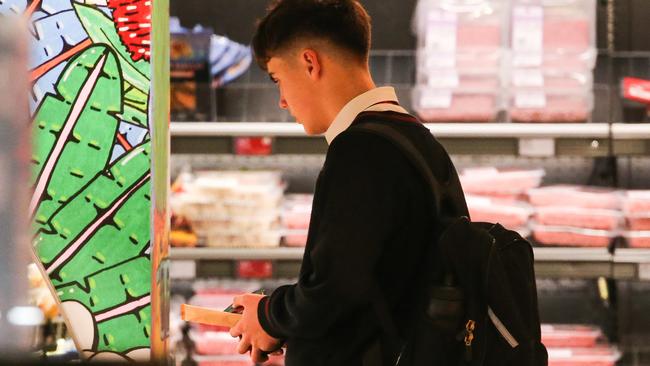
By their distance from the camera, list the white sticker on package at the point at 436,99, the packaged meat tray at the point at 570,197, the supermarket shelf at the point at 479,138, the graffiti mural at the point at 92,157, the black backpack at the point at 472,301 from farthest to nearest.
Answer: the packaged meat tray at the point at 570,197
the white sticker on package at the point at 436,99
the supermarket shelf at the point at 479,138
the black backpack at the point at 472,301
the graffiti mural at the point at 92,157

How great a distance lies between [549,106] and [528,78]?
12 cm

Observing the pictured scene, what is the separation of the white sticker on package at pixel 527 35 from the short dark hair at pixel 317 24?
5.36 ft

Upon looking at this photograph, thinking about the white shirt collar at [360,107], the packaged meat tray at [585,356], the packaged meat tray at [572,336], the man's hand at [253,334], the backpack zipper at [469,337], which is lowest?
the packaged meat tray at [585,356]

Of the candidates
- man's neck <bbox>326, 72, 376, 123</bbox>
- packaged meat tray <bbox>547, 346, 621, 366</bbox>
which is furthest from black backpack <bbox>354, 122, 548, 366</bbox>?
packaged meat tray <bbox>547, 346, 621, 366</bbox>

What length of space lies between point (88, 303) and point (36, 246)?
11 cm

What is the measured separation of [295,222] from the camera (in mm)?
3156

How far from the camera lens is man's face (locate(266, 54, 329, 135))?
61.7 inches

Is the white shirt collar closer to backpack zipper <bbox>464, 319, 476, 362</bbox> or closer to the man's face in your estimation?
the man's face

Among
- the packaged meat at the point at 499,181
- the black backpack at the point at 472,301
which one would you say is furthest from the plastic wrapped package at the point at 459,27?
the black backpack at the point at 472,301

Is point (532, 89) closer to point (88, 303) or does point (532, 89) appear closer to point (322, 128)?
point (322, 128)

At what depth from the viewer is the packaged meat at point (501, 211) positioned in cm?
313

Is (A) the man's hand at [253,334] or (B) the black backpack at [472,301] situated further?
(A) the man's hand at [253,334]

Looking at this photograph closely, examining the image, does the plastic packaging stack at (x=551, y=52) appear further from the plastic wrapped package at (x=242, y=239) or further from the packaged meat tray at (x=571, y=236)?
the plastic wrapped package at (x=242, y=239)

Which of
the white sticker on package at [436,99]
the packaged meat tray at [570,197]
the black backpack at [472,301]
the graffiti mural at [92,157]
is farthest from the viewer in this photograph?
the packaged meat tray at [570,197]
